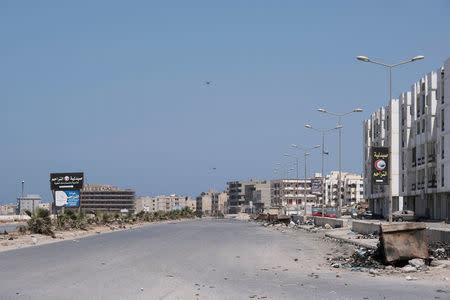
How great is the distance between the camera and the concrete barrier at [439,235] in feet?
81.6

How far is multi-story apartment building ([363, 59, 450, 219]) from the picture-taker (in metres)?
73.5

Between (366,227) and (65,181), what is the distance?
36.3 meters

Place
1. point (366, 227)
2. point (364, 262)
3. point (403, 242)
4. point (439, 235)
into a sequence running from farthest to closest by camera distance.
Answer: point (366, 227) < point (439, 235) < point (364, 262) < point (403, 242)

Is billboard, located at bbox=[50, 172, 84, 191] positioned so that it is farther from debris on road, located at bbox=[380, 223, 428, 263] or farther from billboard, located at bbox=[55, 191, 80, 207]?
debris on road, located at bbox=[380, 223, 428, 263]

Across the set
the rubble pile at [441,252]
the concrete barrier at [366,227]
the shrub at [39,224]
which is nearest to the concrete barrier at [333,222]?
the concrete barrier at [366,227]

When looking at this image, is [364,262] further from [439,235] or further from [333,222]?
[333,222]

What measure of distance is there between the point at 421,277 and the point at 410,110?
251 ft

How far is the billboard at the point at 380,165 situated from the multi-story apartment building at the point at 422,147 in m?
16.1

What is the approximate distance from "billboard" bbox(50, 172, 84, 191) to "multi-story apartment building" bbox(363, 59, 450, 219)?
104 feet

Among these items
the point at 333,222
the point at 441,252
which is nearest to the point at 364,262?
the point at 441,252

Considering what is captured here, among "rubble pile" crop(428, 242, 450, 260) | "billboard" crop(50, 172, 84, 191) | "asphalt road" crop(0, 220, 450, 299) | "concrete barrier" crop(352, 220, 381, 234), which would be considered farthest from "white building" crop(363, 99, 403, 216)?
"asphalt road" crop(0, 220, 450, 299)

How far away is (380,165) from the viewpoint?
153 ft

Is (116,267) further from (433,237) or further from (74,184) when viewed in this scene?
(74,184)

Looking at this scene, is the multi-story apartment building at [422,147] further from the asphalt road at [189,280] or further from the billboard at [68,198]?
the asphalt road at [189,280]
